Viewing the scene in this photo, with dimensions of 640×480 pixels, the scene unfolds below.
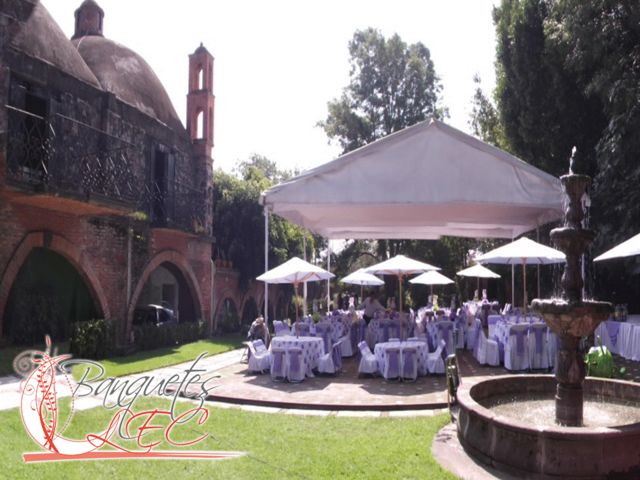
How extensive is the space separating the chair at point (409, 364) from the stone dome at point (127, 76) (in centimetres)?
1149

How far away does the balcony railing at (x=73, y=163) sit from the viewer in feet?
38.6

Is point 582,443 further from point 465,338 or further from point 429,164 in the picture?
point 465,338

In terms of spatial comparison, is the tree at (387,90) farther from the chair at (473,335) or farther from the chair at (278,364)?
the chair at (278,364)

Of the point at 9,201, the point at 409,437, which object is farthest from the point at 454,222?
the point at 9,201

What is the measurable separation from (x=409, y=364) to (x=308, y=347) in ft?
6.26

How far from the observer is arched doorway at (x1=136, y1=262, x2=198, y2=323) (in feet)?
66.2

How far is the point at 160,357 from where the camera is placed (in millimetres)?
14281

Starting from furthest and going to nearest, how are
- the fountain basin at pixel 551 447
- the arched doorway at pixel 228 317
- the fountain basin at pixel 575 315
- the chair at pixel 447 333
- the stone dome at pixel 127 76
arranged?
the arched doorway at pixel 228 317
the stone dome at pixel 127 76
the chair at pixel 447 333
the fountain basin at pixel 575 315
the fountain basin at pixel 551 447

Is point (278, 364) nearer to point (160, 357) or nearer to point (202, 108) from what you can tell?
point (160, 357)

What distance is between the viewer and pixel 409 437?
20.4ft

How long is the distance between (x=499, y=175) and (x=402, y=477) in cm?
762

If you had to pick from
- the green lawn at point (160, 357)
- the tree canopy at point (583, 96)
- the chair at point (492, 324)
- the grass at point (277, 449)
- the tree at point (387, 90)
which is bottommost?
the green lawn at point (160, 357)

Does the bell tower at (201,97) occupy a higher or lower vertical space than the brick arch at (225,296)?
higher

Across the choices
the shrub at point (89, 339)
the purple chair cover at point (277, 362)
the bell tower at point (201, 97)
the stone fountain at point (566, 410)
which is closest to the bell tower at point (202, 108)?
the bell tower at point (201, 97)
